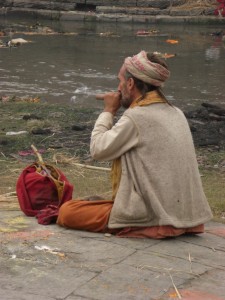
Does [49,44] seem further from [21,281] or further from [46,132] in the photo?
[21,281]

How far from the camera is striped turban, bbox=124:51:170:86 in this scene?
474 centimetres

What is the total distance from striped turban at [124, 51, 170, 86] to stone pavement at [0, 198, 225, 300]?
1.05 metres

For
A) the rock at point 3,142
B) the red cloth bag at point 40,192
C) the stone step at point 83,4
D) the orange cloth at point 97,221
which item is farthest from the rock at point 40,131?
the stone step at point 83,4

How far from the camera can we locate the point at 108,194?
669 cm

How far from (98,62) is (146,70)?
11815mm

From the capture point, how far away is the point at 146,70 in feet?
15.5

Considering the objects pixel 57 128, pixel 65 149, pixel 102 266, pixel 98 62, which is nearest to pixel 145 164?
pixel 102 266

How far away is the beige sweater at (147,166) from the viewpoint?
4.73 m

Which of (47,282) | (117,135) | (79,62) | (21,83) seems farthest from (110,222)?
(79,62)

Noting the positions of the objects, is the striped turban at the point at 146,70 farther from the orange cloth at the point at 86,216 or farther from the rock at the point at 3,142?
the rock at the point at 3,142

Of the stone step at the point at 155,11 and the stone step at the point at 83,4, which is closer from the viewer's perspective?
the stone step at the point at 155,11

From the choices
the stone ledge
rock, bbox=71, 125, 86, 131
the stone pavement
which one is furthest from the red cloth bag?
the stone ledge

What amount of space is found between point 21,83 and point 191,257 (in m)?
9.77

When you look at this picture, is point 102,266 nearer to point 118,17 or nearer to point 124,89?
point 124,89
